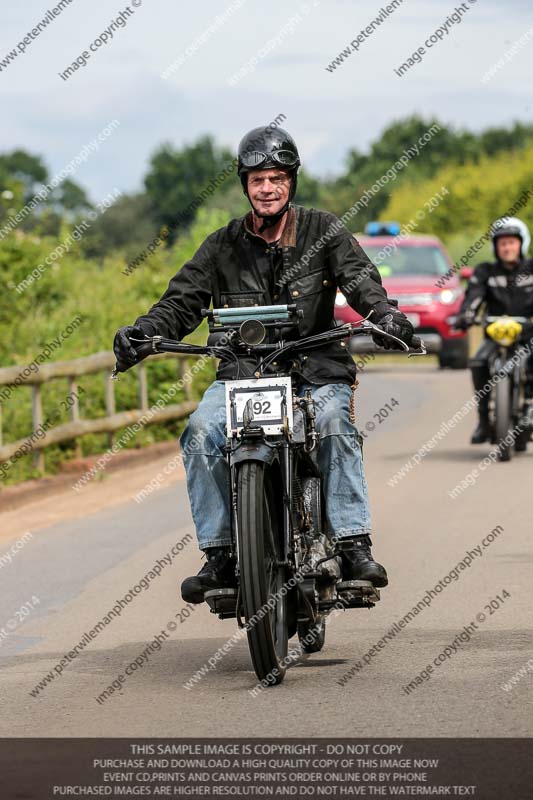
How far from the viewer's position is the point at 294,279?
23.1 ft

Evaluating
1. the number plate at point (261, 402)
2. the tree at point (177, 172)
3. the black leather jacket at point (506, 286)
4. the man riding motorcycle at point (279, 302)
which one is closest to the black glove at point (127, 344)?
the man riding motorcycle at point (279, 302)

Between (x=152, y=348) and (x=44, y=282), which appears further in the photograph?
(x=44, y=282)

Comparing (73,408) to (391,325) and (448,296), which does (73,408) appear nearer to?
(391,325)

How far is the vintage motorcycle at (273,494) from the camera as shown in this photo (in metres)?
6.29

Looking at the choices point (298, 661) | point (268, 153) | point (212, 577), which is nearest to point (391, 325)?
point (268, 153)

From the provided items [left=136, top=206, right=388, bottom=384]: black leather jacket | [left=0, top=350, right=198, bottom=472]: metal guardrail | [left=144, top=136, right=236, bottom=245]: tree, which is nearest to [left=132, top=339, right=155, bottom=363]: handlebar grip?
[left=136, top=206, right=388, bottom=384]: black leather jacket

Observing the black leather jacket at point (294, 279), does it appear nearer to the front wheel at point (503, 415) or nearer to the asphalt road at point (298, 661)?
the asphalt road at point (298, 661)

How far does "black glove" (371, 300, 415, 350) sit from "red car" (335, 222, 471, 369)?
1854 cm

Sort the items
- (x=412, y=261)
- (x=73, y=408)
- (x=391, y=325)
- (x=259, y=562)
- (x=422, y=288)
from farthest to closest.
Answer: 1. (x=412, y=261)
2. (x=422, y=288)
3. (x=73, y=408)
4. (x=391, y=325)
5. (x=259, y=562)

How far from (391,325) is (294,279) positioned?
1.78 feet
